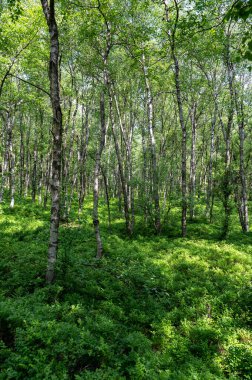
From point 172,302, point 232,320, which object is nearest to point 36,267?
point 172,302

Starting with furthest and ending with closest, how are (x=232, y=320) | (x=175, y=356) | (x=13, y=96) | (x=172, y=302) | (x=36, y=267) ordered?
1. (x=13, y=96)
2. (x=36, y=267)
3. (x=172, y=302)
4. (x=232, y=320)
5. (x=175, y=356)

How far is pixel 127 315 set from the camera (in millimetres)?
6758

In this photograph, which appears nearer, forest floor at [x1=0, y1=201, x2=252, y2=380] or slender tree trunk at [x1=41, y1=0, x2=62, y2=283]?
forest floor at [x1=0, y1=201, x2=252, y2=380]

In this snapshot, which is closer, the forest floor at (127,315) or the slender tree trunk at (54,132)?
the forest floor at (127,315)

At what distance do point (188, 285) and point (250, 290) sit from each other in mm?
2074

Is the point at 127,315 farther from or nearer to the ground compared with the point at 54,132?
nearer to the ground

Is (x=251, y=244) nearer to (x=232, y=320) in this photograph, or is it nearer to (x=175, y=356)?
(x=232, y=320)

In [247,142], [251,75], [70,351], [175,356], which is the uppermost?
[251,75]

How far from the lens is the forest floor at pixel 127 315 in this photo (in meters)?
4.55

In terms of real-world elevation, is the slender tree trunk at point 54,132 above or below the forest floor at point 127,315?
above

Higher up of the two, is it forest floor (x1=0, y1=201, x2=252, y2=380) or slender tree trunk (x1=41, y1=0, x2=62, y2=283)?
slender tree trunk (x1=41, y1=0, x2=62, y2=283)

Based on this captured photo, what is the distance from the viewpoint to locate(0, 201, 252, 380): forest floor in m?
4.55

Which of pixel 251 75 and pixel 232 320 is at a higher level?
pixel 251 75

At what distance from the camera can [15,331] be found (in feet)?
16.0
